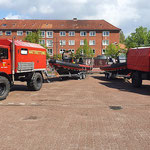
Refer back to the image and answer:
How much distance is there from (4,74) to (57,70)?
7.09 m

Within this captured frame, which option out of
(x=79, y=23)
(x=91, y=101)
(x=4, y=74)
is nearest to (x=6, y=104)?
(x=4, y=74)

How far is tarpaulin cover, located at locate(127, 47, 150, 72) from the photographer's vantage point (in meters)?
10.5

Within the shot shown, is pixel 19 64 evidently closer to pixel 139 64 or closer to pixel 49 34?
pixel 139 64

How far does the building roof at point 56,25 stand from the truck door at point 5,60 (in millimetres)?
45068

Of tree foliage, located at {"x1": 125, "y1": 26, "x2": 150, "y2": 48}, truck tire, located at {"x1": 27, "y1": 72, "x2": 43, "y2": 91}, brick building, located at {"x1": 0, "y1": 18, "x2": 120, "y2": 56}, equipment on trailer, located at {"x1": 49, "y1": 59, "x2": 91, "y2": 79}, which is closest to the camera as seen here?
truck tire, located at {"x1": 27, "y1": 72, "x2": 43, "y2": 91}

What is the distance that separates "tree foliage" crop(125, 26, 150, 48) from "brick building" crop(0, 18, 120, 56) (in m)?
7.09

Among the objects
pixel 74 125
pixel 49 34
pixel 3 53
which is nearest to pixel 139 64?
pixel 74 125

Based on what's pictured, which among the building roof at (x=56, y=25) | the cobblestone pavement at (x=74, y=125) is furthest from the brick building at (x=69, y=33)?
the cobblestone pavement at (x=74, y=125)

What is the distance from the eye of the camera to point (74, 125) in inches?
200

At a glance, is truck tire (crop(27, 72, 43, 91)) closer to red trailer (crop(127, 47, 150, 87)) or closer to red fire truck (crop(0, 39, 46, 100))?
red fire truck (crop(0, 39, 46, 100))

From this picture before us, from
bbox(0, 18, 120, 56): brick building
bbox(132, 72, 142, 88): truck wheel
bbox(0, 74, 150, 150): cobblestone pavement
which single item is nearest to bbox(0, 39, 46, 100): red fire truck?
bbox(0, 74, 150, 150): cobblestone pavement

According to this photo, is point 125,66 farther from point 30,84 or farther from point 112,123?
point 112,123

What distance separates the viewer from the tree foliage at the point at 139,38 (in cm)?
4378

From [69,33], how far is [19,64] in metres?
44.9
